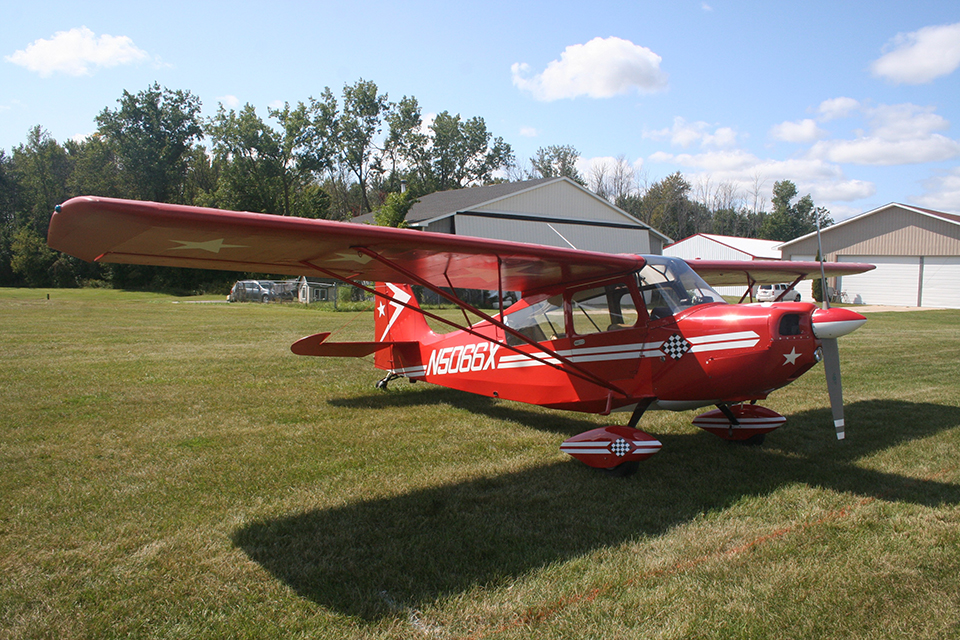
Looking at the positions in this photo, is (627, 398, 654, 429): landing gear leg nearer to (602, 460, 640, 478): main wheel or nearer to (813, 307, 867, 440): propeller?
(602, 460, 640, 478): main wheel

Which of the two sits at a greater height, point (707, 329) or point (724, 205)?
point (724, 205)

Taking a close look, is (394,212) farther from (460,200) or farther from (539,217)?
(539,217)

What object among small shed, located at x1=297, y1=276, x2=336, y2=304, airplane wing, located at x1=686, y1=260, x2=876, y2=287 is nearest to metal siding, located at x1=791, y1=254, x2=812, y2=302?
small shed, located at x1=297, y1=276, x2=336, y2=304

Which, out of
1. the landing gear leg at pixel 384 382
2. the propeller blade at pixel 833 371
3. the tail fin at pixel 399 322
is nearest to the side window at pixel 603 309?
the propeller blade at pixel 833 371

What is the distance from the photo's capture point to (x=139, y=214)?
330cm

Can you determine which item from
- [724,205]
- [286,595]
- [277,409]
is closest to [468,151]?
[724,205]

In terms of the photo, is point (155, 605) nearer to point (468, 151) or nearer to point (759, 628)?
point (759, 628)

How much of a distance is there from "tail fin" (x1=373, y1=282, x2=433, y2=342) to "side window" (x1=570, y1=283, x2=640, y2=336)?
295 cm

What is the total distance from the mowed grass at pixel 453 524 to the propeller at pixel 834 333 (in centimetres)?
64

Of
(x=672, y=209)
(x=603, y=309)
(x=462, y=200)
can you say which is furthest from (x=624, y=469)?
(x=672, y=209)

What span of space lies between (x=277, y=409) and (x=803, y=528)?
6139mm

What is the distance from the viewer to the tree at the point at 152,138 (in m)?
62.0

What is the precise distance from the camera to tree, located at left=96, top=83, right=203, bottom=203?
62.0 meters

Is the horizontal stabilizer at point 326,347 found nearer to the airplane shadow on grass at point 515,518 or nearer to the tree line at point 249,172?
the airplane shadow on grass at point 515,518
